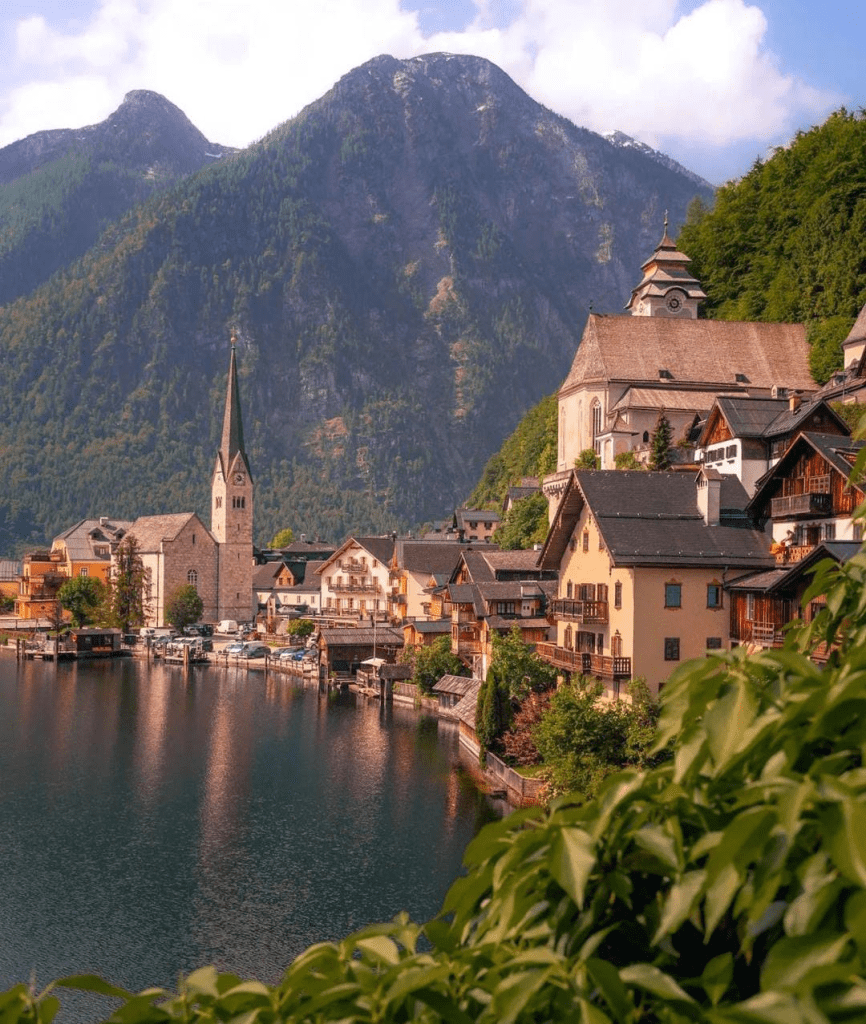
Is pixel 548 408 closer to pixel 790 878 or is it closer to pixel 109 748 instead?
pixel 109 748

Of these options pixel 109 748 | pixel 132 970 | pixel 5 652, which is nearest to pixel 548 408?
pixel 5 652

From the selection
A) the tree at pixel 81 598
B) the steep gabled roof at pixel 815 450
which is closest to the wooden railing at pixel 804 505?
the steep gabled roof at pixel 815 450

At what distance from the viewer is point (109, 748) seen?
54562 mm

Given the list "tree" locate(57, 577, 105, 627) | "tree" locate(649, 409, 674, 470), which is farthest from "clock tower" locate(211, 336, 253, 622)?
"tree" locate(649, 409, 674, 470)

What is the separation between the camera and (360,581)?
107875 mm

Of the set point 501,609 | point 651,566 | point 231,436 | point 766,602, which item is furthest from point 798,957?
point 231,436

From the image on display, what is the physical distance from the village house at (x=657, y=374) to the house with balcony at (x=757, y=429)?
19.6 m

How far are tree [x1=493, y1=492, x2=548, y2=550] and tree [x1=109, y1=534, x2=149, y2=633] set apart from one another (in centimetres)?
5065

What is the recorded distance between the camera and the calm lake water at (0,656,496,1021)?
2850 cm

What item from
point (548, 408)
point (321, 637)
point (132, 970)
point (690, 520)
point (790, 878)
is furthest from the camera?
point (548, 408)

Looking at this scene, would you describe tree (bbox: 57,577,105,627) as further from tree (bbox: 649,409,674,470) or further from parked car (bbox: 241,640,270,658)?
tree (bbox: 649,409,674,470)

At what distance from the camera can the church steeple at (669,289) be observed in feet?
288

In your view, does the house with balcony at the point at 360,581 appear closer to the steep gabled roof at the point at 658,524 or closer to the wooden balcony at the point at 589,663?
the wooden balcony at the point at 589,663

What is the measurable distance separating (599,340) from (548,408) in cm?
4777
